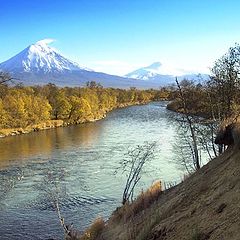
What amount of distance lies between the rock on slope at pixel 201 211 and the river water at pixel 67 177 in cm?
1260

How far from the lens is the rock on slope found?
10164 millimetres

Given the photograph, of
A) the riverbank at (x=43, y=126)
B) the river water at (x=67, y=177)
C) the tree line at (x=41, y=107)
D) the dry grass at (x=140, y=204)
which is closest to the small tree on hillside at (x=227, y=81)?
the river water at (x=67, y=177)

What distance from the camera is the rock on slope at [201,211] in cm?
1016

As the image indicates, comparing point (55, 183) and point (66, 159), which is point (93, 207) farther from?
point (66, 159)

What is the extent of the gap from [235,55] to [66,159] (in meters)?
23.5

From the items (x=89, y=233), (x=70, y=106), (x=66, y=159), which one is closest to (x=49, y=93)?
(x=70, y=106)

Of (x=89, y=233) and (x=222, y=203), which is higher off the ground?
(x=222, y=203)

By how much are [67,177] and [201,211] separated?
30124 mm

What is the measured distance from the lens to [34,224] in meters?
28.9

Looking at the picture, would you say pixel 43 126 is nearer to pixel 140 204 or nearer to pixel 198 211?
pixel 140 204

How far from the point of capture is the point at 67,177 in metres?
41.2

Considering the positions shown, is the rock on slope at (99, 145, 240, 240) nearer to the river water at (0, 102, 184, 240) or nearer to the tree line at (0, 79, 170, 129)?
the river water at (0, 102, 184, 240)

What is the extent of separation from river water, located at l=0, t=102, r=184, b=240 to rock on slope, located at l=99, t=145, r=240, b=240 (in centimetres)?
1260

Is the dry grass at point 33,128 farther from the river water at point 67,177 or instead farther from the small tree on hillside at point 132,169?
the small tree on hillside at point 132,169
